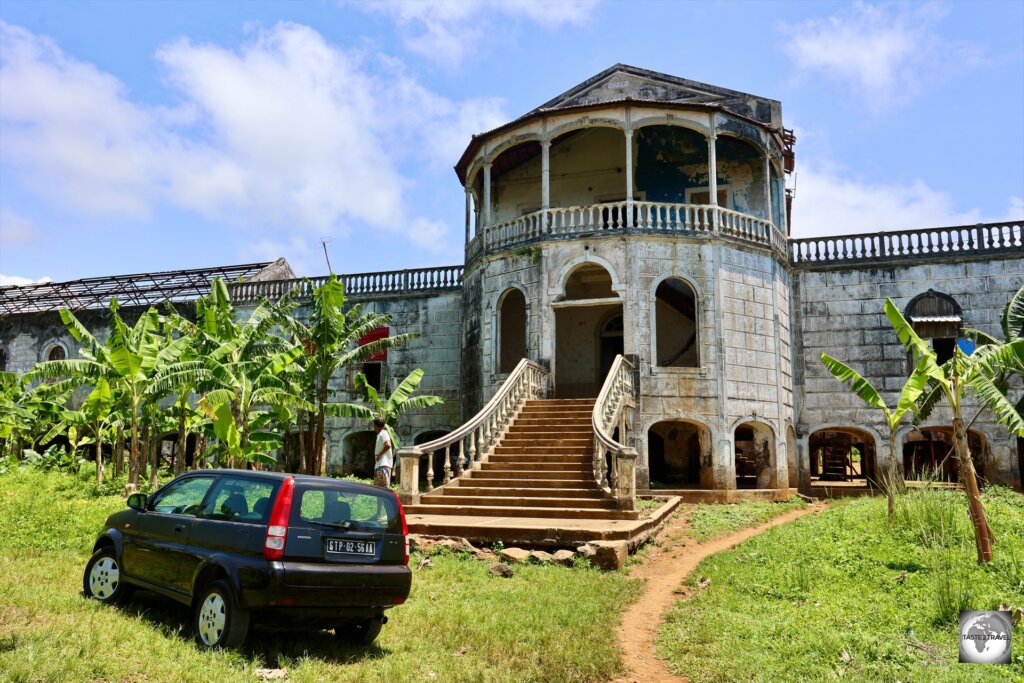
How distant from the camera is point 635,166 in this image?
25.5 meters

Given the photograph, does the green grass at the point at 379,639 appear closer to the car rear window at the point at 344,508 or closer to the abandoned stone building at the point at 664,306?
the car rear window at the point at 344,508

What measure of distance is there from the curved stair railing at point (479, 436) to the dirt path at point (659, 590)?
4.32m

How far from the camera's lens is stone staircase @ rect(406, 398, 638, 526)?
1383 cm

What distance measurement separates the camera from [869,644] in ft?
23.2

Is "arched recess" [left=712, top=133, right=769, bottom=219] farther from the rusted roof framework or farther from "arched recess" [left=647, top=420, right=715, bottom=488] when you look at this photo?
the rusted roof framework

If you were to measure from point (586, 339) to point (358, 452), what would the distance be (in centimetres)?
953

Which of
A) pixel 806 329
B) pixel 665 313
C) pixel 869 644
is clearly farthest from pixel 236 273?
pixel 869 644

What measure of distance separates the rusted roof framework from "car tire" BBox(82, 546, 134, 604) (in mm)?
24251

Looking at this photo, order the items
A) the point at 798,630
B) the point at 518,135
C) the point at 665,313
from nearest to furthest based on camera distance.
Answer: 1. the point at 798,630
2. the point at 518,135
3. the point at 665,313

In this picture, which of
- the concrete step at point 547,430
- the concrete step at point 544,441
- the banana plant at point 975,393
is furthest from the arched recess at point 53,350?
the banana plant at point 975,393

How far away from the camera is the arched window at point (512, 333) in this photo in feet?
84.7

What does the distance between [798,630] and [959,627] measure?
1.50m

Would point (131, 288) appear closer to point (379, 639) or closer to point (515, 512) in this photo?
point (515, 512)

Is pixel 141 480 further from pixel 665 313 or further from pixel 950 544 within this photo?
pixel 950 544
